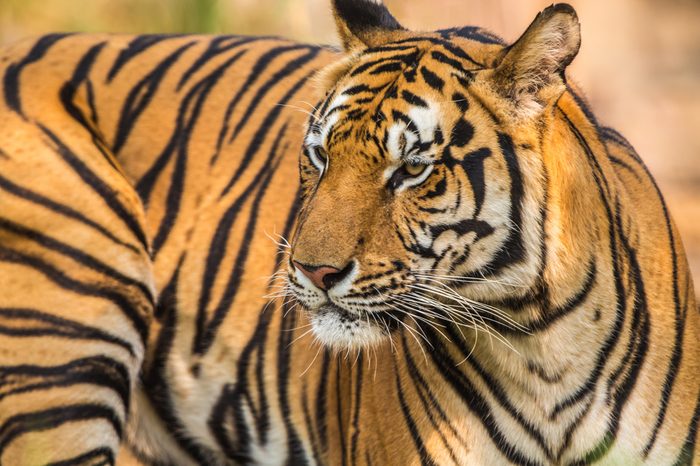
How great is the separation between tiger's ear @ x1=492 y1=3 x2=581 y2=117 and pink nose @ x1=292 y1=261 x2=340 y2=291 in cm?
53

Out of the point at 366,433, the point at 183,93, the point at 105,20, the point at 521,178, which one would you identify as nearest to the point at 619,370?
the point at 521,178

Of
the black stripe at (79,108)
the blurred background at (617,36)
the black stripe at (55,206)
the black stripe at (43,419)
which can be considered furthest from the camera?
the blurred background at (617,36)

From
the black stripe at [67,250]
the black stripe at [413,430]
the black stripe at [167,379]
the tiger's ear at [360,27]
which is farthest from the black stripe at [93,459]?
the tiger's ear at [360,27]

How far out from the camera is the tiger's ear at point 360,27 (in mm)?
2695

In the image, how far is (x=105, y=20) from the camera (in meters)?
6.66

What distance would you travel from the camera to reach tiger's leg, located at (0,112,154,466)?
317 centimetres

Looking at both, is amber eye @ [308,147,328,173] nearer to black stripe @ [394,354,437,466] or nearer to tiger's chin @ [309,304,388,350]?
tiger's chin @ [309,304,388,350]

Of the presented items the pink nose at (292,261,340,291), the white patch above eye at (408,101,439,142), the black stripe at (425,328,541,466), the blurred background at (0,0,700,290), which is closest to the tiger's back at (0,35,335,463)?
the black stripe at (425,328,541,466)

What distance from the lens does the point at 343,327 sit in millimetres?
2422

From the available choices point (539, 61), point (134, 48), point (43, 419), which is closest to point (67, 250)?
point (43, 419)

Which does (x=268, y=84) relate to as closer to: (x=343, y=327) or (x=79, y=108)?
(x=79, y=108)

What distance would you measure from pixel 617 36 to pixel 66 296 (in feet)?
15.1

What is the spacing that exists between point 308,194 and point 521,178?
1.75 ft

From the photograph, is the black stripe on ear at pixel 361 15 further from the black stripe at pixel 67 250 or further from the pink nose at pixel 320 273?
the black stripe at pixel 67 250
